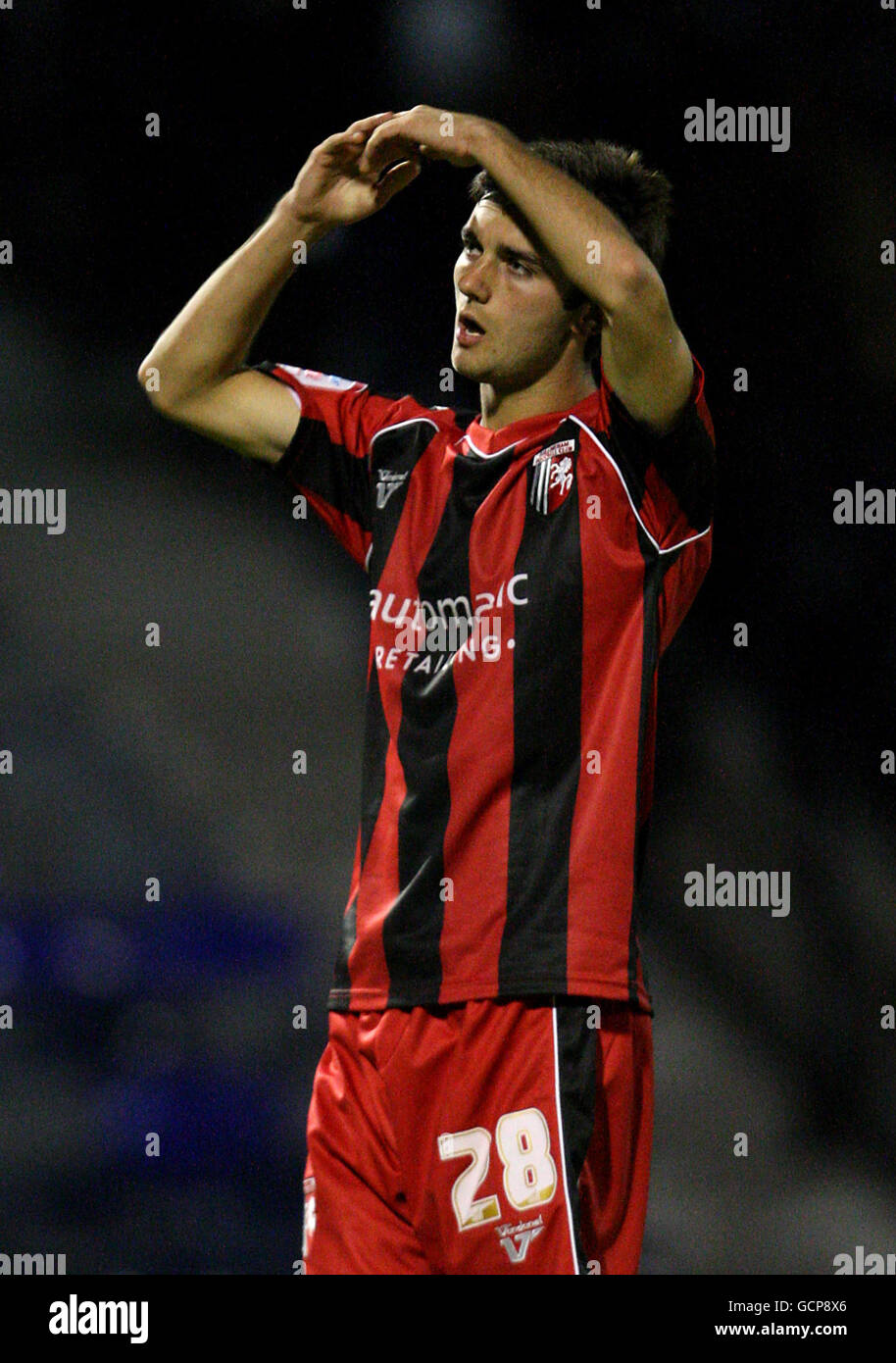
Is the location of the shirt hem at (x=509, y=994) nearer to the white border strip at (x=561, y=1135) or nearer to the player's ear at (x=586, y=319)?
the white border strip at (x=561, y=1135)

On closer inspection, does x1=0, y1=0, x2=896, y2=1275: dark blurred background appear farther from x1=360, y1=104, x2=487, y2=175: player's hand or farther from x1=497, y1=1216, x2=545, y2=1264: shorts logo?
x1=497, y1=1216, x2=545, y2=1264: shorts logo

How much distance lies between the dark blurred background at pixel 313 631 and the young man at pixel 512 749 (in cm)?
85

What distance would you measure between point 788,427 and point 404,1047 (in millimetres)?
1448

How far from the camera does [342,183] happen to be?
2.16m

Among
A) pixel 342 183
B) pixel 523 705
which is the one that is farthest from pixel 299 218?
pixel 523 705

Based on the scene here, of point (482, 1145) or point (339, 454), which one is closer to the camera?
point (482, 1145)

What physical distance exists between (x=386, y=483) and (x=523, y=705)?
381 mm

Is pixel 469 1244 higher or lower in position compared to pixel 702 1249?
higher

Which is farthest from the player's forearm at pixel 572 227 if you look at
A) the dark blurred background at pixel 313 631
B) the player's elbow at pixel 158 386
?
the dark blurred background at pixel 313 631

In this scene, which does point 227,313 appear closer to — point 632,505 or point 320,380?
point 320,380

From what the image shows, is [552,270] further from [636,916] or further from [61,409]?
[61,409]

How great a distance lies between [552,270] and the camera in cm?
208

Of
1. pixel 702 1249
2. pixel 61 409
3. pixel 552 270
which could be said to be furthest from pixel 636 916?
pixel 61 409

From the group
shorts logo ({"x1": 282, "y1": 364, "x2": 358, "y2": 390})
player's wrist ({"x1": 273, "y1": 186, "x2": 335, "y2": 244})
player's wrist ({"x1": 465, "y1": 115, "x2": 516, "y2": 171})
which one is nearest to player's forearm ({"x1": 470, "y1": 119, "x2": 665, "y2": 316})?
player's wrist ({"x1": 465, "y1": 115, "x2": 516, "y2": 171})
